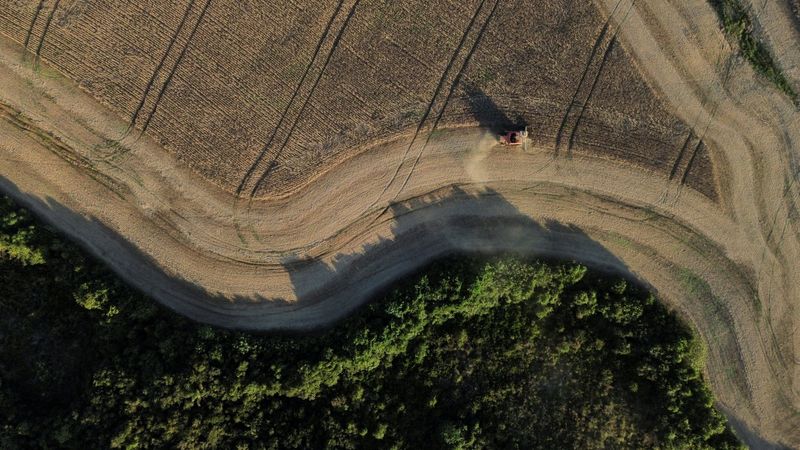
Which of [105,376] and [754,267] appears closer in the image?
[105,376]

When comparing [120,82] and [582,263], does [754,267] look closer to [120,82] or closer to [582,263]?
[582,263]

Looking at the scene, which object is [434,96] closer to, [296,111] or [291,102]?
[296,111]

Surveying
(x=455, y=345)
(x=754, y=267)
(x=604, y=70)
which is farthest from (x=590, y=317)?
(x=604, y=70)

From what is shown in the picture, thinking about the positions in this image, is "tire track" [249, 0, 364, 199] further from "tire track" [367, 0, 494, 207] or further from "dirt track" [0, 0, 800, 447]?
"tire track" [367, 0, 494, 207]

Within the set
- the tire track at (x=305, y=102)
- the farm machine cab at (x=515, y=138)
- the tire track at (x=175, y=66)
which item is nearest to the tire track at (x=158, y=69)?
the tire track at (x=175, y=66)

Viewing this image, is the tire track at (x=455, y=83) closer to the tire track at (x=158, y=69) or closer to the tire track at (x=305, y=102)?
the tire track at (x=305, y=102)

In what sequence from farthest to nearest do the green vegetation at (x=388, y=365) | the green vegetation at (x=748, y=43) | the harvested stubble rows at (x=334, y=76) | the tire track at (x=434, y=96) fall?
the tire track at (x=434, y=96), the harvested stubble rows at (x=334, y=76), the green vegetation at (x=748, y=43), the green vegetation at (x=388, y=365)
